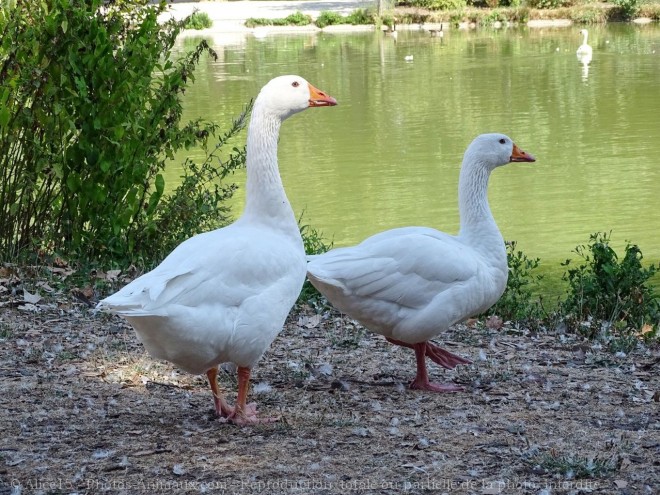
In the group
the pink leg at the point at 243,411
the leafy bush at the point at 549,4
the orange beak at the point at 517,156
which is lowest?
the pink leg at the point at 243,411

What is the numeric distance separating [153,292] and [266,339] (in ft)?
2.12

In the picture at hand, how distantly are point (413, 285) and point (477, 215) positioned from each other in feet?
3.03

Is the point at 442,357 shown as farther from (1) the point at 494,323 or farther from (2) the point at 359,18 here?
(2) the point at 359,18

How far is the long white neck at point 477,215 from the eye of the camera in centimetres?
585

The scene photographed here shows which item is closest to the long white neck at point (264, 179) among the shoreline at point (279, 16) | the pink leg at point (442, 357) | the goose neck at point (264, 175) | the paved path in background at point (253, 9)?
the goose neck at point (264, 175)

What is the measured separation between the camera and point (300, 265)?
4.59 m

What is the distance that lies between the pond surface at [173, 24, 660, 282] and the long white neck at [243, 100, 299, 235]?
667 centimetres

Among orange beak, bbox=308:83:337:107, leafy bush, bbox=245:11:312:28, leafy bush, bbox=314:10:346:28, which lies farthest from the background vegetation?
leafy bush, bbox=314:10:346:28

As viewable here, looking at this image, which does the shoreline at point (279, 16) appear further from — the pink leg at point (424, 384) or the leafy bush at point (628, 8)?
the pink leg at point (424, 384)

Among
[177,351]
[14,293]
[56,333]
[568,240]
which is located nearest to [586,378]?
[177,351]

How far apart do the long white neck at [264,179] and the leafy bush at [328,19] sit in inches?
1883

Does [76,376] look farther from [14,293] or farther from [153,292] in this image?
[14,293]

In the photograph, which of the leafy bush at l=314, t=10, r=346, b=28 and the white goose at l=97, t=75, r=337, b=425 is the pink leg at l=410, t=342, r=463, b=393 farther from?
the leafy bush at l=314, t=10, r=346, b=28

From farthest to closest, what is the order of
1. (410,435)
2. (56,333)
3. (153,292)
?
(56,333)
(410,435)
(153,292)
